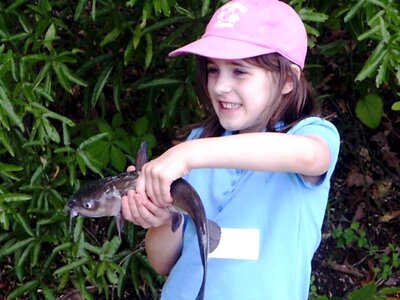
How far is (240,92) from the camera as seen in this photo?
2.36 metres

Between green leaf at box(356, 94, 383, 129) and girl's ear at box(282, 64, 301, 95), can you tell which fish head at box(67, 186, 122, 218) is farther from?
green leaf at box(356, 94, 383, 129)

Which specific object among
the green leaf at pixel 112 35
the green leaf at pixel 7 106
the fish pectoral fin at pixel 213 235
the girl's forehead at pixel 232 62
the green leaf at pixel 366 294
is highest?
the girl's forehead at pixel 232 62

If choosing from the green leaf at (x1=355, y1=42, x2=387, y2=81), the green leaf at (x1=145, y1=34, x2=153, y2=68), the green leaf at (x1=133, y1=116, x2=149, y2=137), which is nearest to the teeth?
the green leaf at (x1=355, y1=42, x2=387, y2=81)

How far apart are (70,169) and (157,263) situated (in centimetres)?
121

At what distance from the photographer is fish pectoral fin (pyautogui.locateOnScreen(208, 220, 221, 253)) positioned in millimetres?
2276

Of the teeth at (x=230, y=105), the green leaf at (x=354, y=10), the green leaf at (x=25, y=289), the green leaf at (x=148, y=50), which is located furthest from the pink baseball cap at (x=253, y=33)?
the green leaf at (x=25, y=289)

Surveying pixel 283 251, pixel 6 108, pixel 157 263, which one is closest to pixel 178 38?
pixel 6 108

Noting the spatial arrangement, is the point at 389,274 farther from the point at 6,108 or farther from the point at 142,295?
the point at 6,108

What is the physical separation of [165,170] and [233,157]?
0.16 m

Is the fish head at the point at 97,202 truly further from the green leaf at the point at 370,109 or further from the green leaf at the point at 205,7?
the green leaf at the point at 370,109

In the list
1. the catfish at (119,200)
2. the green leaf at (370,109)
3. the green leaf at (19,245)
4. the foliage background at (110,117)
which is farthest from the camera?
the green leaf at (370,109)

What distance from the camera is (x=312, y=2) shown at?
391 centimetres

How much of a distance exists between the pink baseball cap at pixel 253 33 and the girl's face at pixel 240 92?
2.2 inches

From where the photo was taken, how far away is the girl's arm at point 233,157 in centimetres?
206
